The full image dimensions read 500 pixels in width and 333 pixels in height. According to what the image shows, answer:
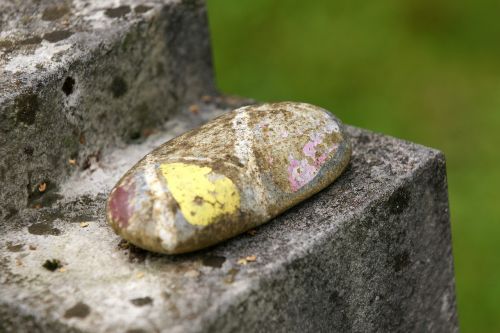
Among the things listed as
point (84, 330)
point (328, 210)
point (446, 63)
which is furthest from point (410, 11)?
point (84, 330)

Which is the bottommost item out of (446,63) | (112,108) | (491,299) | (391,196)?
(491,299)

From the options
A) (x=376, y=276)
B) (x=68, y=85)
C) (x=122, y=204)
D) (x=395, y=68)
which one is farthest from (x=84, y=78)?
(x=395, y=68)

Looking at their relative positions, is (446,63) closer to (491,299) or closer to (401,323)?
(491,299)

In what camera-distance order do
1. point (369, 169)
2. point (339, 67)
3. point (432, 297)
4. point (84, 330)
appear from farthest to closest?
point (339, 67)
point (432, 297)
point (369, 169)
point (84, 330)

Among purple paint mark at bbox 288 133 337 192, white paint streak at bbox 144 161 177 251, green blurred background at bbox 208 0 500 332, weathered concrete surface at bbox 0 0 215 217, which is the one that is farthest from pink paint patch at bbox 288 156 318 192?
green blurred background at bbox 208 0 500 332

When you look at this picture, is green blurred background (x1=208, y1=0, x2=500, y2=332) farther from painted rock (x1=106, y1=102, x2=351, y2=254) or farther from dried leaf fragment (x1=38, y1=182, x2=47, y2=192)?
dried leaf fragment (x1=38, y1=182, x2=47, y2=192)
